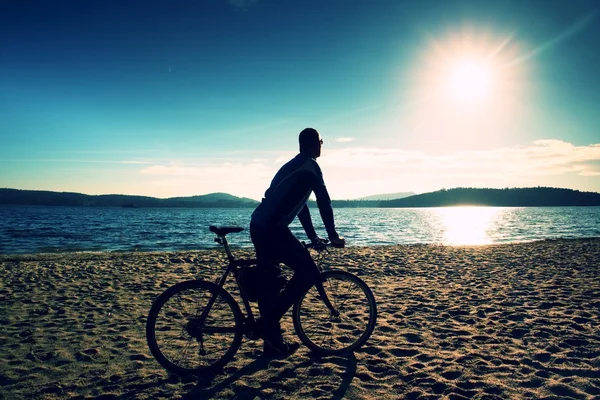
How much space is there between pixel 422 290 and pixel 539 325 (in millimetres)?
3511

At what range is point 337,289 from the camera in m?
4.88

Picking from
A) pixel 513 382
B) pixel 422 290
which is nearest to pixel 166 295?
pixel 513 382

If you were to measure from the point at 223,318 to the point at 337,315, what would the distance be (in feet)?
5.18

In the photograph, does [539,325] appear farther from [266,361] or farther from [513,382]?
[266,361]

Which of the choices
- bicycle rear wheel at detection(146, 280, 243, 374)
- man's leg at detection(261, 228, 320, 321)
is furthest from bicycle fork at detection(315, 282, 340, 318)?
bicycle rear wheel at detection(146, 280, 243, 374)

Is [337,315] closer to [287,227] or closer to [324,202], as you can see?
[287,227]

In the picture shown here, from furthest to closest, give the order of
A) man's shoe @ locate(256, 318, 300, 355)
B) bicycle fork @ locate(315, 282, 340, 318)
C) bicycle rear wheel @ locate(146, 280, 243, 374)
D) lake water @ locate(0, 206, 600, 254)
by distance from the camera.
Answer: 1. lake water @ locate(0, 206, 600, 254)
2. bicycle fork @ locate(315, 282, 340, 318)
3. man's shoe @ locate(256, 318, 300, 355)
4. bicycle rear wheel @ locate(146, 280, 243, 374)

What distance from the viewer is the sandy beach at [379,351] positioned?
13.3ft

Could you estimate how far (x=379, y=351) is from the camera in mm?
5211

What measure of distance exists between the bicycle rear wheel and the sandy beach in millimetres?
207

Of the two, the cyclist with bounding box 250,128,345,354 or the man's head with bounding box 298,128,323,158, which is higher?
the man's head with bounding box 298,128,323,158

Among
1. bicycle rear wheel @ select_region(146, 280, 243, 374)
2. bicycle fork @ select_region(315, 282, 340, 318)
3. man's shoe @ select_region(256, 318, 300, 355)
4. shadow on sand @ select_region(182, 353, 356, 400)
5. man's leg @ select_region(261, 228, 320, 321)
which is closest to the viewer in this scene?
shadow on sand @ select_region(182, 353, 356, 400)

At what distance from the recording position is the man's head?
4.52 metres

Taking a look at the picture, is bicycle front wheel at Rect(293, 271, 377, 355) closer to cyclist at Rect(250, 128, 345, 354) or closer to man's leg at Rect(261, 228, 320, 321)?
man's leg at Rect(261, 228, 320, 321)
